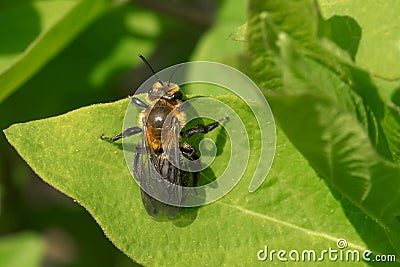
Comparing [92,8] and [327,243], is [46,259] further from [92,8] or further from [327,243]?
[327,243]

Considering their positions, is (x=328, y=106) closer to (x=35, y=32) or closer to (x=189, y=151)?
(x=189, y=151)

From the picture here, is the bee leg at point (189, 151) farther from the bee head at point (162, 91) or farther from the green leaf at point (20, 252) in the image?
the green leaf at point (20, 252)

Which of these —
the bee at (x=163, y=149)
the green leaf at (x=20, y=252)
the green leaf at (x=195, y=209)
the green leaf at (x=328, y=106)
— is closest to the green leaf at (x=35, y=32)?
the bee at (x=163, y=149)

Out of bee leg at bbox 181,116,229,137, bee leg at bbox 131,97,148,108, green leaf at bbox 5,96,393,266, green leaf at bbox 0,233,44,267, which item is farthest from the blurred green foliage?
green leaf at bbox 5,96,393,266

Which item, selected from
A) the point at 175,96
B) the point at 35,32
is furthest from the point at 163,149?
the point at 35,32

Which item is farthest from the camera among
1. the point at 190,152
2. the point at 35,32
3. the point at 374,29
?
the point at 35,32

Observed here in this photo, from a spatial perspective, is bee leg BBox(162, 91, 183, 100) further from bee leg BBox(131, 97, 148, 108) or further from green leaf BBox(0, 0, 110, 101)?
green leaf BBox(0, 0, 110, 101)

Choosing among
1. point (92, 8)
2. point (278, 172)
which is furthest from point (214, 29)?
point (278, 172)
